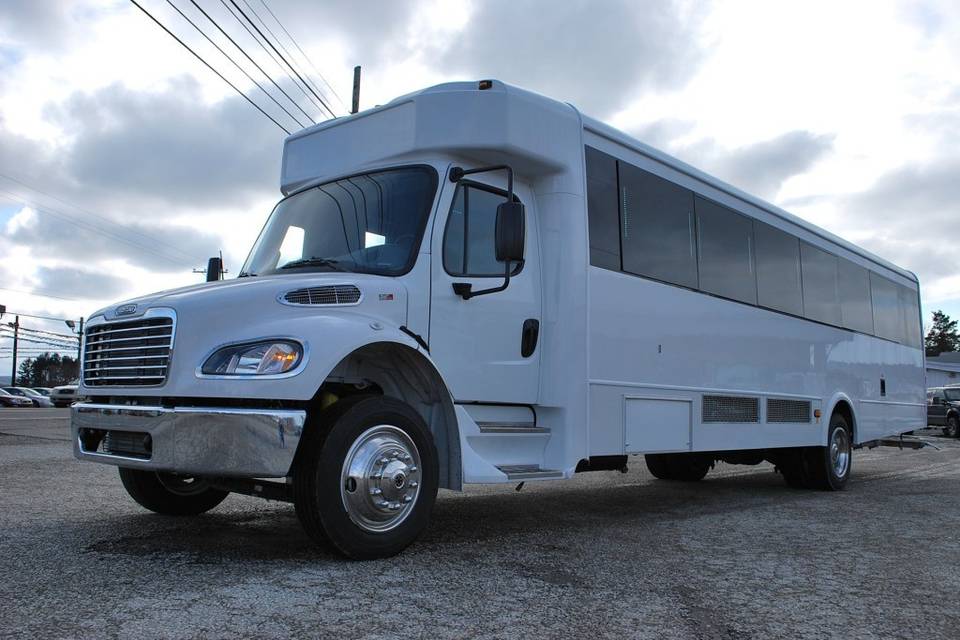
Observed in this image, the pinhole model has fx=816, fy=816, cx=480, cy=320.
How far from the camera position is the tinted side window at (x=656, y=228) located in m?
6.97

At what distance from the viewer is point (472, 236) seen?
5.66 m

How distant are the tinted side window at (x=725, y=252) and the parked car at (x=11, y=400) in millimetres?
52891

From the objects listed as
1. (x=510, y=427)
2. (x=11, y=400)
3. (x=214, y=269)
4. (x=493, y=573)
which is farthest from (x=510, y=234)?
(x=11, y=400)

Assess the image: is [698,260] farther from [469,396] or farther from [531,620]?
[531,620]

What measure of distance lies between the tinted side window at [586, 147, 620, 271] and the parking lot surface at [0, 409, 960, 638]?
2.19m

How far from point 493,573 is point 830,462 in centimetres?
684

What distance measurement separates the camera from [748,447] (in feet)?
27.2

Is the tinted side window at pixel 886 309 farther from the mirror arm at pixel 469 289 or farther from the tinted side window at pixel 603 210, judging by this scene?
the mirror arm at pixel 469 289

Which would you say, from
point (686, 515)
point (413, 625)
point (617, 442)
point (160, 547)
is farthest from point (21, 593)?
point (686, 515)

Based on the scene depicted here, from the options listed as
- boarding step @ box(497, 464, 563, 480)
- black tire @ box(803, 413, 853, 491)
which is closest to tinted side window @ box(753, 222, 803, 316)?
black tire @ box(803, 413, 853, 491)

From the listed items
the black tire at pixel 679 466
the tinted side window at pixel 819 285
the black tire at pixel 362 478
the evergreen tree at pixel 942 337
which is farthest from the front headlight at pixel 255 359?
the evergreen tree at pixel 942 337

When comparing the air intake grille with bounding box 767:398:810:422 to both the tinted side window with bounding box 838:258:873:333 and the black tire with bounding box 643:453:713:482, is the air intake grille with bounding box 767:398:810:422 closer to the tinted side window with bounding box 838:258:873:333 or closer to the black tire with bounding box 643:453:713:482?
the black tire with bounding box 643:453:713:482

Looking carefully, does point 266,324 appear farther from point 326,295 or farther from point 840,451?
point 840,451

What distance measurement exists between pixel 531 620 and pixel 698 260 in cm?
498
